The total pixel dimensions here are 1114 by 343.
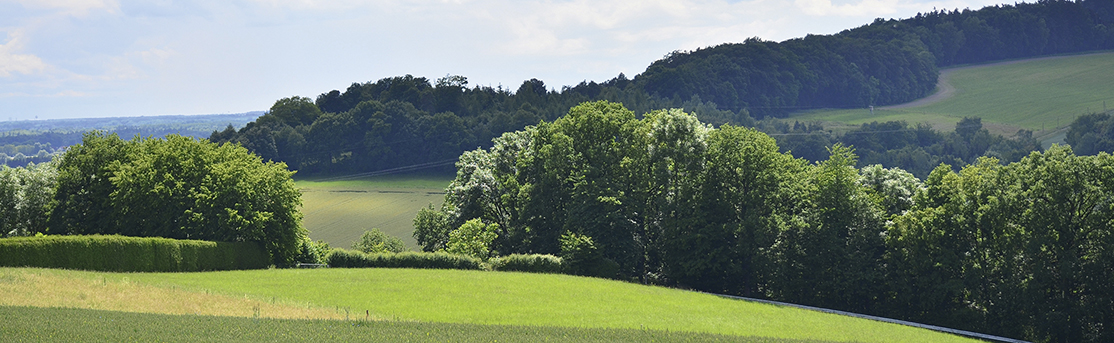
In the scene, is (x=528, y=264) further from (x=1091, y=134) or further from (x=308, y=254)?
(x=1091, y=134)

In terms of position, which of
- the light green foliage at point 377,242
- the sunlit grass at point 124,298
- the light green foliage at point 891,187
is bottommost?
the light green foliage at point 377,242

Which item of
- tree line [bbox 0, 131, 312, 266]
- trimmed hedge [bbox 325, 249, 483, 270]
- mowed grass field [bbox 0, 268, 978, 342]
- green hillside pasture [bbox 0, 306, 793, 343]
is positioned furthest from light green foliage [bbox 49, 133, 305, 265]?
green hillside pasture [bbox 0, 306, 793, 343]

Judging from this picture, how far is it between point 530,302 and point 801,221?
80.8ft

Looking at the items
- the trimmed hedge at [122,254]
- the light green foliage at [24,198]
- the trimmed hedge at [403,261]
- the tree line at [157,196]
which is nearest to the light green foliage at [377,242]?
the tree line at [157,196]

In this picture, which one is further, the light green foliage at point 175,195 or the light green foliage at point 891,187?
the light green foliage at point 891,187

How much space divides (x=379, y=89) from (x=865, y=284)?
154316 millimetres

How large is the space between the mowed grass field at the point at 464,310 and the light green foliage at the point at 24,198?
20.4 m

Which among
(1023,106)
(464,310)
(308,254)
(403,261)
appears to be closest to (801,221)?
(403,261)

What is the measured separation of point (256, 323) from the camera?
28.2 meters

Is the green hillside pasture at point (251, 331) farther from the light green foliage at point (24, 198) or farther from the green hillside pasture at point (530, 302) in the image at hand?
the light green foliage at point (24, 198)

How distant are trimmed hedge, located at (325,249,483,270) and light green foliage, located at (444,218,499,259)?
18.2 feet

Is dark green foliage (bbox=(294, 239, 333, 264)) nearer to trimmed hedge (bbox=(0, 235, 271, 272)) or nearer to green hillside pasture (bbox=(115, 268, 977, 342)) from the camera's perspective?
trimmed hedge (bbox=(0, 235, 271, 272))

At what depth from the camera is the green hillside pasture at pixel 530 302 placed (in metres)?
36.0

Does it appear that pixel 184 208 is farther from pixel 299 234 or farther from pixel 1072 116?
pixel 1072 116
